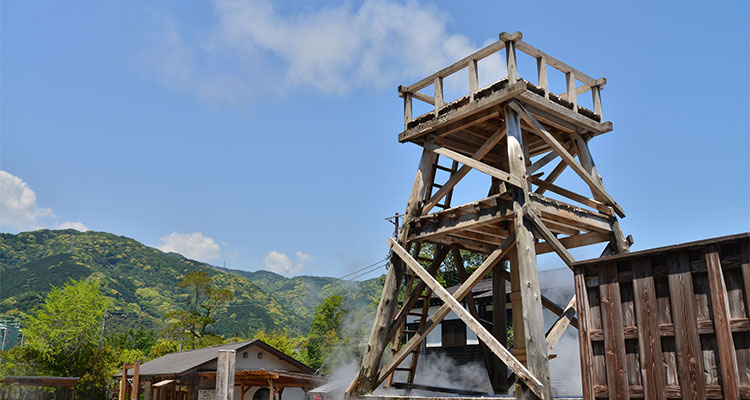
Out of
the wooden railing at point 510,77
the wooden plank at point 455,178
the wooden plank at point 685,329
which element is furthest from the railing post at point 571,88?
the wooden plank at point 685,329

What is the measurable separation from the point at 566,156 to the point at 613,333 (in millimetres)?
5007

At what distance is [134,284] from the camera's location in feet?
461

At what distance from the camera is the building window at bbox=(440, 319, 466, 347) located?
27.0m

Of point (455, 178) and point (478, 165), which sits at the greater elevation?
point (455, 178)

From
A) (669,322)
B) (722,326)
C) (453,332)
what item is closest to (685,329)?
(669,322)

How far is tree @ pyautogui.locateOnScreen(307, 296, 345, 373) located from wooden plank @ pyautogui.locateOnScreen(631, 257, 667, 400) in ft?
151

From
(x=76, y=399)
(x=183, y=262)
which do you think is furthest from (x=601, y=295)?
(x=183, y=262)

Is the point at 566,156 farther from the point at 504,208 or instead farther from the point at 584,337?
the point at 584,337

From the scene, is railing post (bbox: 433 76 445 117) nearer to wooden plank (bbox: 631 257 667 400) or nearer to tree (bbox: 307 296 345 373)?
wooden plank (bbox: 631 257 667 400)

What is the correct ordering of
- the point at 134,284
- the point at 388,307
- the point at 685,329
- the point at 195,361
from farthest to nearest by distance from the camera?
the point at 134,284 → the point at 195,361 → the point at 388,307 → the point at 685,329

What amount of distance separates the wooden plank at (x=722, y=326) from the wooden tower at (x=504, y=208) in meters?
3.33

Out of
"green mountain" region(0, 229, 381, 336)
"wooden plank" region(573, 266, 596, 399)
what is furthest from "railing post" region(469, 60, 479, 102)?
"green mountain" region(0, 229, 381, 336)

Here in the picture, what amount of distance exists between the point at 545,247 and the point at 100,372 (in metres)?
34.4

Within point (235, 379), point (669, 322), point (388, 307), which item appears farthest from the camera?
point (235, 379)
